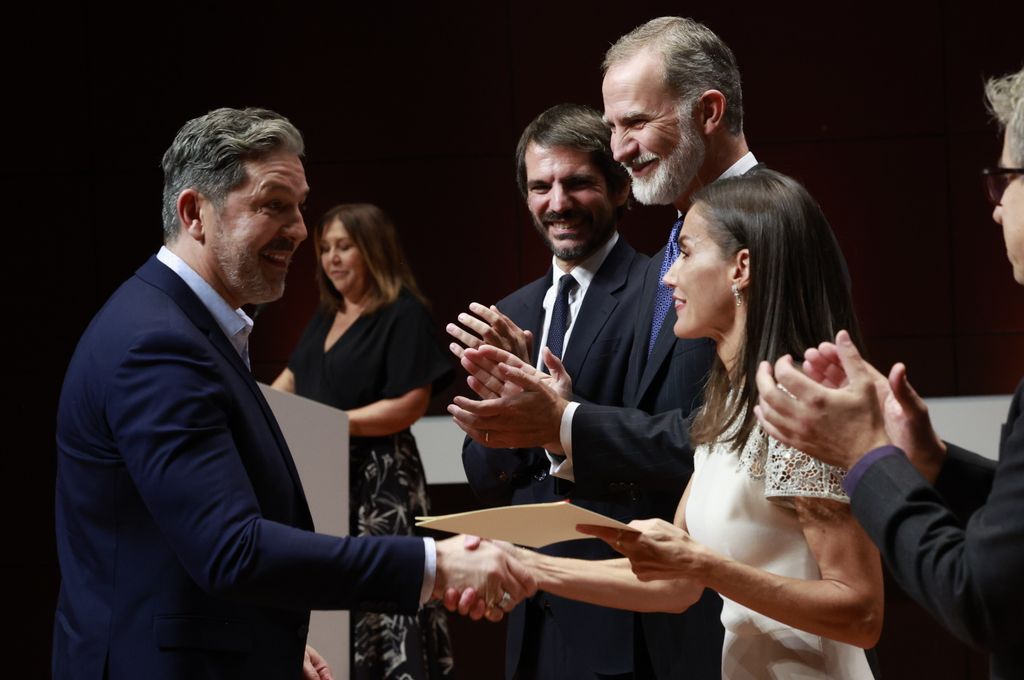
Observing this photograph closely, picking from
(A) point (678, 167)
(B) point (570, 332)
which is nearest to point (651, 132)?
(A) point (678, 167)

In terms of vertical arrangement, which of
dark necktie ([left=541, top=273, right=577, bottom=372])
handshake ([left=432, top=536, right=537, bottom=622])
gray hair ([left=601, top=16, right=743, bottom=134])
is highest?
gray hair ([left=601, top=16, right=743, bottom=134])

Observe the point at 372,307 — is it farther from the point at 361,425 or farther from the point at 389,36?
the point at 389,36

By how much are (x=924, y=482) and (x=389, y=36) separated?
13.5 feet

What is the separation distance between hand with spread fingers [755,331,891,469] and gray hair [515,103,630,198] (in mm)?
1687

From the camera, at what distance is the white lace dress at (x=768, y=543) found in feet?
6.34

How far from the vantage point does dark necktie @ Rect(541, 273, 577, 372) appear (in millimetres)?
2963

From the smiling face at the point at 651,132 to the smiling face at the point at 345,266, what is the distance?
187 cm

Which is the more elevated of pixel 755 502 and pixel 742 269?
pixel 742 269

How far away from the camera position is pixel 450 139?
17.0ft

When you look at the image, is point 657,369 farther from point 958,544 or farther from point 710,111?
point 958,544

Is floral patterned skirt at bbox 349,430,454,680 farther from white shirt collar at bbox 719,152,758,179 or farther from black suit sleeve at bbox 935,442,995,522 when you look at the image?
black suit sleeve at bbox 935,442,995,522

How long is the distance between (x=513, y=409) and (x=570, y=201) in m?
0.77

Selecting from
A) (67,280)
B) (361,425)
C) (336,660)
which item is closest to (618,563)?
(336,660)

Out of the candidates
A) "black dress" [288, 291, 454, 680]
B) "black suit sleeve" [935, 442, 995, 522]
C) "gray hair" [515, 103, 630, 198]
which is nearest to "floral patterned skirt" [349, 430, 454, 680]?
"black dress" [288, 291, 454, 680]
